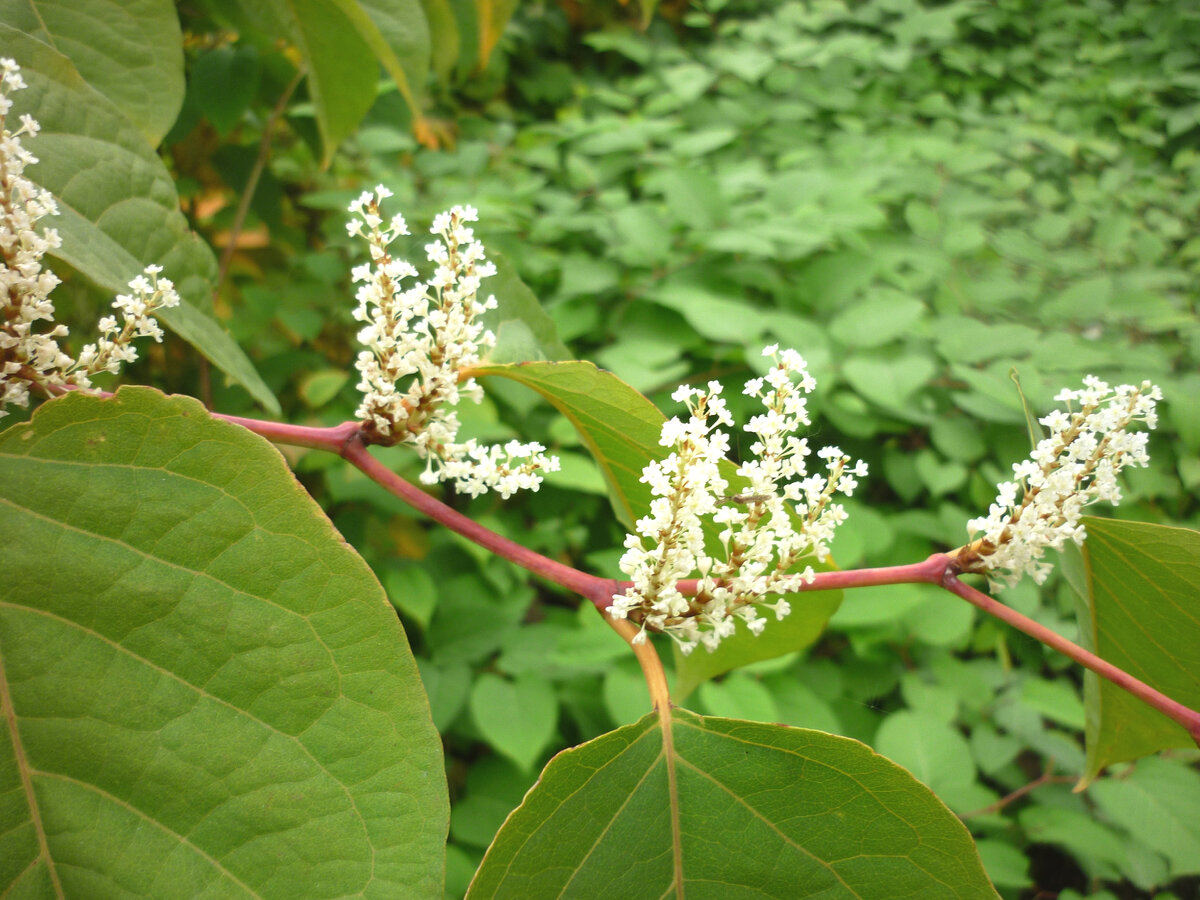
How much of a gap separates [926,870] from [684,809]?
136 millimetres

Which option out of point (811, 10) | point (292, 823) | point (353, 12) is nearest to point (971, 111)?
point (811, 10)

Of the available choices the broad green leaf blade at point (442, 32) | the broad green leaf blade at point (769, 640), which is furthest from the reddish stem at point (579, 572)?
the broad green leaf blade at point (442, 32)

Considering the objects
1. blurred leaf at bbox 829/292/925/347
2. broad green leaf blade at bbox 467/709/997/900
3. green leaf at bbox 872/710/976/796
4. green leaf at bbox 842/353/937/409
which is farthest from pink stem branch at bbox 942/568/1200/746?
blurred leaf at bbox 829/292/925/347

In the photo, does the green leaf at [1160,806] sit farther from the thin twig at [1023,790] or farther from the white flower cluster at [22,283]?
the white flower cluster at [22,283]

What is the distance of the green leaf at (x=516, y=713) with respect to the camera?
1.01 meters

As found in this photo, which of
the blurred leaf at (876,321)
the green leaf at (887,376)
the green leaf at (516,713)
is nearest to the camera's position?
the green leaf at (516,713)

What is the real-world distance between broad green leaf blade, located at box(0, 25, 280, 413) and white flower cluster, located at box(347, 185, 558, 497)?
0.14 metres

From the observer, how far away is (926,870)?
42cm

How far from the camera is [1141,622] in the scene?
55 cm

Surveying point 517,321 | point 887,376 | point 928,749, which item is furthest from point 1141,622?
point 887,376

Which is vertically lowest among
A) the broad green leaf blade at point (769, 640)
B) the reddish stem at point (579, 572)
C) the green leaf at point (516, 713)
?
the green leaf at point (516, 713)

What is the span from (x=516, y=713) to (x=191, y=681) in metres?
0.76

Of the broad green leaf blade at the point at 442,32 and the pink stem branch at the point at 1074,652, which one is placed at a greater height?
the broad green leaf blade at the point at 442,32

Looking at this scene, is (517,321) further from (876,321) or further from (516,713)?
(876,321)
